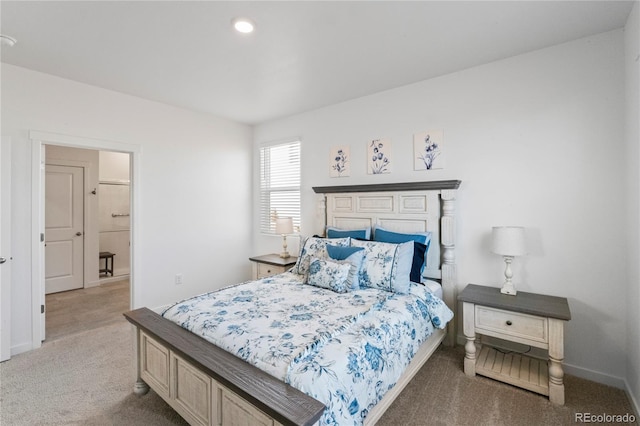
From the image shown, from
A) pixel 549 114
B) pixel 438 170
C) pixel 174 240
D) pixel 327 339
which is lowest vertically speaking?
pixel 327 339

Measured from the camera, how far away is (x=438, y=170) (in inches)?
116

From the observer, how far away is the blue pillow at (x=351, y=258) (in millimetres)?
2480

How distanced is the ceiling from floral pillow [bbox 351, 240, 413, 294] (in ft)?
5.45

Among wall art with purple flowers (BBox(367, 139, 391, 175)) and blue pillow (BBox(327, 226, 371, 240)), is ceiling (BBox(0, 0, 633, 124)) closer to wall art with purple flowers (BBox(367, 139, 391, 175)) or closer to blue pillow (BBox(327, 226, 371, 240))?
wall art with purple flowers (BBox(367, 139, 391, 175))

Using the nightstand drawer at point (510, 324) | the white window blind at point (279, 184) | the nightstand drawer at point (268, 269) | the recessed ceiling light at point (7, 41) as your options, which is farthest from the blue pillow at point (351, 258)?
the recessed ceiling light at point (7, 41)

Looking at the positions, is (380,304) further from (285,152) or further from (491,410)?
(285,152)

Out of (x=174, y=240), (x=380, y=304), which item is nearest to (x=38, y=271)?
(x=174, y=240)

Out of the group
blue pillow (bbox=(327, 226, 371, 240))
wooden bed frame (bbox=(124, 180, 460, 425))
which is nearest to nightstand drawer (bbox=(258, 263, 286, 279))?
blue pillow (bbox=(327, 226, 371, 240))

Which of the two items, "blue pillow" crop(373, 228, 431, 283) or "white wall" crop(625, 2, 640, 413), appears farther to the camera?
"blue pillow" crop(373, 228, 431, 283)

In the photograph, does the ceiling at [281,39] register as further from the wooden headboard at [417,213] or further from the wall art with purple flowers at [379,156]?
the wooden headboard at [417,213]

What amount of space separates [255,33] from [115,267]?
543 centimetres

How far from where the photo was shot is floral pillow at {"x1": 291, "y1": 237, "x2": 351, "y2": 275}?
288cm

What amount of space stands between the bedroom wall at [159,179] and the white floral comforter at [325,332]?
174cm

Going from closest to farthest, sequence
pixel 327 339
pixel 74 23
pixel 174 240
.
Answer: pixel 327 339, pixel 74 23, pixel 174 240
